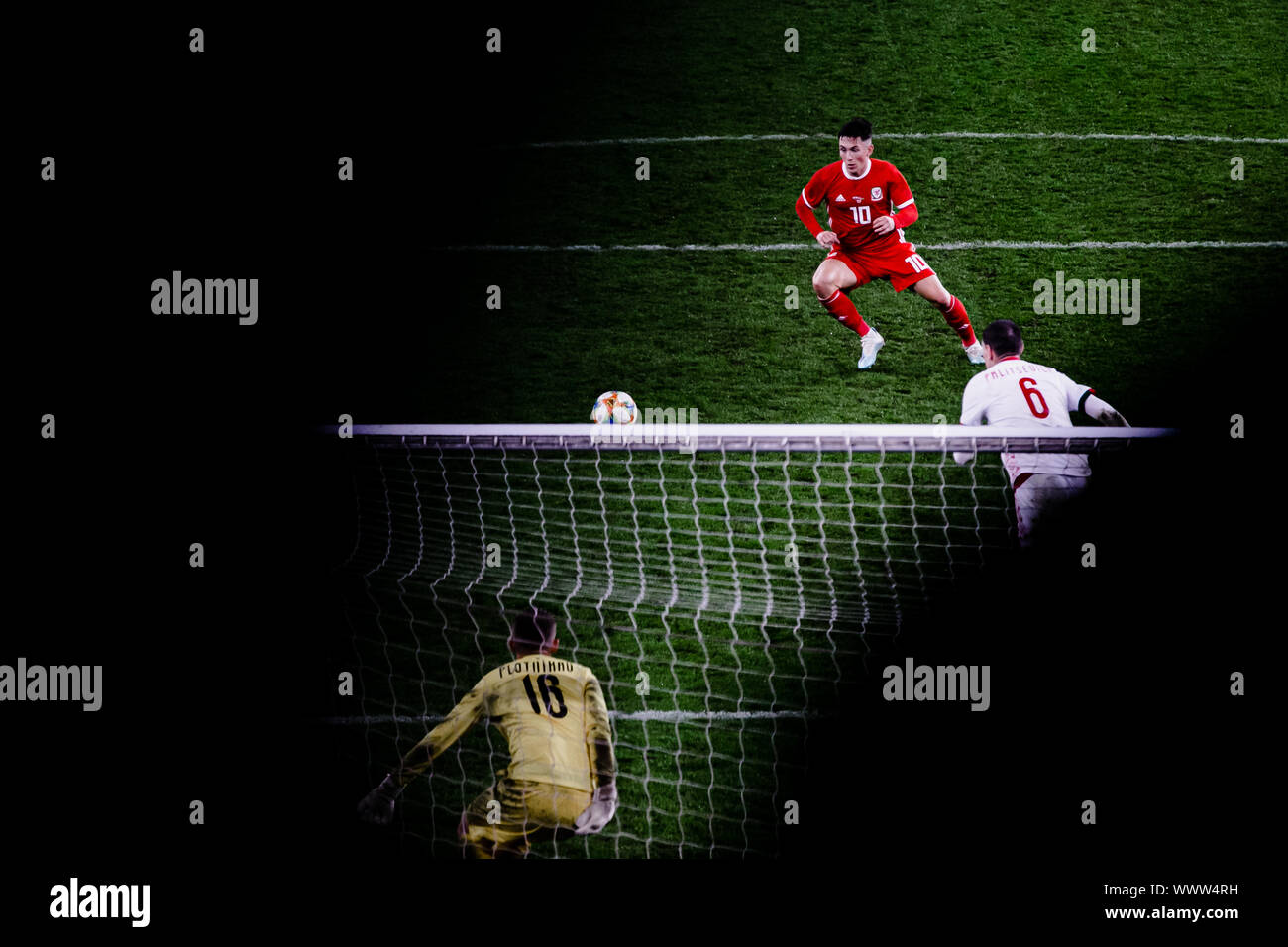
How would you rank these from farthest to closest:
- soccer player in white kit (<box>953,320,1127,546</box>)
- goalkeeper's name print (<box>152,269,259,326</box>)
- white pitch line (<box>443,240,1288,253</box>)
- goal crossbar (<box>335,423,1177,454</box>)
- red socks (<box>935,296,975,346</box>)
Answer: white pitch line (<box>443,240,1288,253</box>) < goalkeeper's name print (<box>152,269,259,326</box>) < red socks (<box>935,296,975,346</box>) < soccer player in white kit (<box>953,320,1127,546</box>) < goal crossbar (<box>335,423,1177,454</box>)

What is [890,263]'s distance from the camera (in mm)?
10453

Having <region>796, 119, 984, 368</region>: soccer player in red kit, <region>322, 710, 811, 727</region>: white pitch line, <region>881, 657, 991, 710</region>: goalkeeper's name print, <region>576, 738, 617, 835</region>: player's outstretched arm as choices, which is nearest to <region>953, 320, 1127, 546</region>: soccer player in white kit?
<region>881, 657, 991, 710</region>: goalkeeper's name print

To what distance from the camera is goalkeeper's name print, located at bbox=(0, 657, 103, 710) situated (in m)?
7.17

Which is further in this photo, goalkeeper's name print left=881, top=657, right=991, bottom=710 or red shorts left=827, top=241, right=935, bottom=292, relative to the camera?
red shorts left=827, top=241, right=935, bottom=292

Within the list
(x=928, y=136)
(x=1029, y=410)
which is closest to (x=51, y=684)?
(x=1029, y=410)

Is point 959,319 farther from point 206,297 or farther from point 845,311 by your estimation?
point 206,297

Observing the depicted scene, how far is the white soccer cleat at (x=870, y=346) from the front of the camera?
10.4m

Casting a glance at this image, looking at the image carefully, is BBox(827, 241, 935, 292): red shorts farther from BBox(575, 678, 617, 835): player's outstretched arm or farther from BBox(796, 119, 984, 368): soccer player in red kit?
BBox(575, 678, 617, 835): player's outstretched arm

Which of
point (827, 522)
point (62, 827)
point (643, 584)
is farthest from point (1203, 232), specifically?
point (62, 827)

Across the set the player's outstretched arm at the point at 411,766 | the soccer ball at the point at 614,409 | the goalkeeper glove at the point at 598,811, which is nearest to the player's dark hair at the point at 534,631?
the player's outstretched arm at the point at 411,766

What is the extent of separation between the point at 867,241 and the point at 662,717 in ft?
14.7

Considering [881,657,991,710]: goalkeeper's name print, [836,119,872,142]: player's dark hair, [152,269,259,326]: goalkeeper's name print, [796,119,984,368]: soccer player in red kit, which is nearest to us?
[881,657,991,710]: goalkeeper's name print

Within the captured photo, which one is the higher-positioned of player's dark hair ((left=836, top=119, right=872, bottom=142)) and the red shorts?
player's dark hair ((left=836, top=119, right=872, bottom=142))
